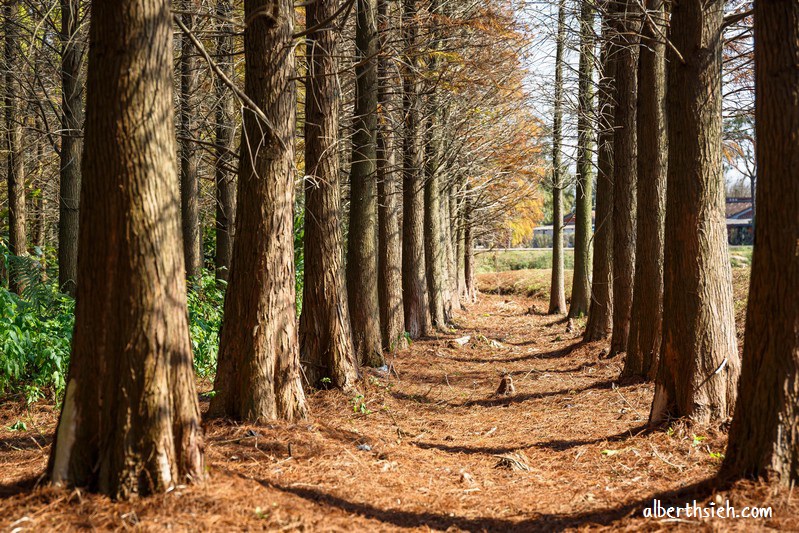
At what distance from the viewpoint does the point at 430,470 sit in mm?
5680

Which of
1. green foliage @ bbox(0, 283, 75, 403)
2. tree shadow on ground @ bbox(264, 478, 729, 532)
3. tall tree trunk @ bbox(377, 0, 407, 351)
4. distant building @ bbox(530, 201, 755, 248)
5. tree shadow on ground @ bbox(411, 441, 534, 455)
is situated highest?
distant building @ bbox(530, 201, 755, 248)

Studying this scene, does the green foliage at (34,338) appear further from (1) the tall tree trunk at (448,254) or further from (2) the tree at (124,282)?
(1) the tall tree trunk at (448,254)

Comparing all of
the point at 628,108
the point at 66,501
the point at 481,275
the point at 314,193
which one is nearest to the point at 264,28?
the point at 314,193

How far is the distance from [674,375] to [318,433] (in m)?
3.31

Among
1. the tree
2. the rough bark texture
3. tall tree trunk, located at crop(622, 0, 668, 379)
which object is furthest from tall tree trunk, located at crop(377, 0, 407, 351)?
the rough bark texture

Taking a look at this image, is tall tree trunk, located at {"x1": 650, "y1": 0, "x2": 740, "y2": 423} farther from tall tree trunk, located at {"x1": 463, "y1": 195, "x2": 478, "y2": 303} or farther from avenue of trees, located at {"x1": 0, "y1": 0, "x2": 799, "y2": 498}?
tall tree trunk, located at {"x1": 463, "y1": 195, "x2": 478, "y2": 303}

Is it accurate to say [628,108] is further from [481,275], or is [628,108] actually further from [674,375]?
[481,275]

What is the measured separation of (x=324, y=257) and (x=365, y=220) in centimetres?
245

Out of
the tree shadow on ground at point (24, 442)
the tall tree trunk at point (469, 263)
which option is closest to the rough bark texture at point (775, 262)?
the tree shadow on ground at point (24, 442)

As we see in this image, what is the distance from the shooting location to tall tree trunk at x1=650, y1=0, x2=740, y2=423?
5840 mm

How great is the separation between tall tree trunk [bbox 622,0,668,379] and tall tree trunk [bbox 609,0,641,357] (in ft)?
5.36

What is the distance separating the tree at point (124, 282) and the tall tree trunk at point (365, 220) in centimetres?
601

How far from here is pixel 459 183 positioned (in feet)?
73.9

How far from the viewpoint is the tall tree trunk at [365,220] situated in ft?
32.9
